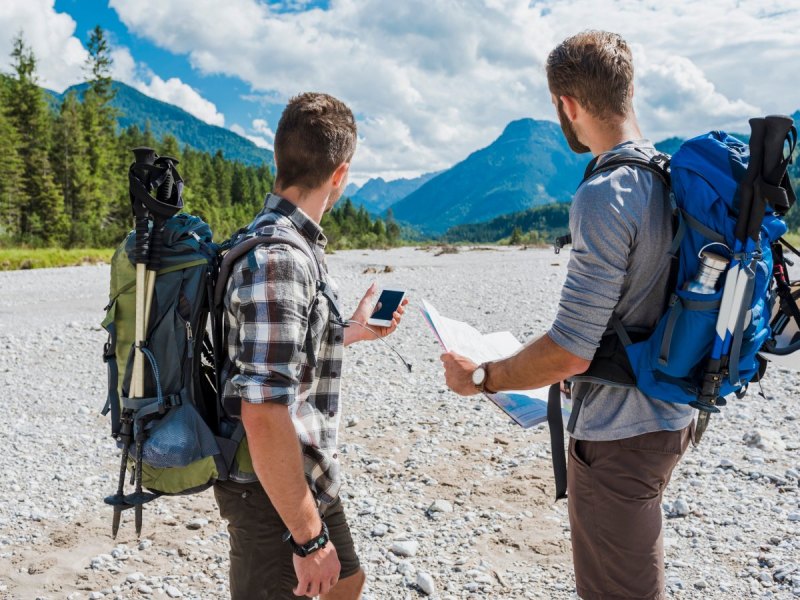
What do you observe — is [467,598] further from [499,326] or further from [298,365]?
[499,326]

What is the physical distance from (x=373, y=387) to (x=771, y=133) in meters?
6.47

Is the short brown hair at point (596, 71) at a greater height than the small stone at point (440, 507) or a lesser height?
greater

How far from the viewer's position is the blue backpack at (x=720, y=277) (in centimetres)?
188

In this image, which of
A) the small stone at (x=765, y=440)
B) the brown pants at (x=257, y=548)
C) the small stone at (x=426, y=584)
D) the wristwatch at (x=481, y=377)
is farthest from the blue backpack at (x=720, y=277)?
the small stone at (x=765, y=440)

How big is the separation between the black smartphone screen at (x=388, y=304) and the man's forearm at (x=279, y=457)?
1021 millimetres

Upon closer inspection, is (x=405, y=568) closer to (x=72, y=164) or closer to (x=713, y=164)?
(x=713, y=164)

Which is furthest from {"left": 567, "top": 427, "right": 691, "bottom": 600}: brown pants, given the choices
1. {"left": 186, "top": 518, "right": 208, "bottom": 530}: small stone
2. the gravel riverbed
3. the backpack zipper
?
{"left": 186, "top": 518, "right": 208, "bottom": 530}: small stone

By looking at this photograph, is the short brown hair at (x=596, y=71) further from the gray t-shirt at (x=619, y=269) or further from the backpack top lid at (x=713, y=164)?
the backpack top lid at (x=713, y=164)

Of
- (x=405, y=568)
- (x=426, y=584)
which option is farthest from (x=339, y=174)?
(x=405, y=568)

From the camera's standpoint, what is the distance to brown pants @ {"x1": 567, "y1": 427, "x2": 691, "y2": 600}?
216 centimetres

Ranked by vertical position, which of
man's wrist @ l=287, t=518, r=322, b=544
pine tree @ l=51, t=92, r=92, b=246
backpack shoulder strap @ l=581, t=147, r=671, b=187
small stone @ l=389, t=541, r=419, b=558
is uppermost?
pine tree @ l=51, t=92, r=92, b=246

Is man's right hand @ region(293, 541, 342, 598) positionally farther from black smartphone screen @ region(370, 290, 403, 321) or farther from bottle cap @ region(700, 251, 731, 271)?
bottle cap @ region(700, 251, 731, 271)

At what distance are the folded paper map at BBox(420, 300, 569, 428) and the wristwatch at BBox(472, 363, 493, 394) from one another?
0.17 metres

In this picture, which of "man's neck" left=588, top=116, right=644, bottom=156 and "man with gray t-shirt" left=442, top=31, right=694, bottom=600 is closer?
"man with gray t-shirt" left=442, top=31, right=694, bottom=600
